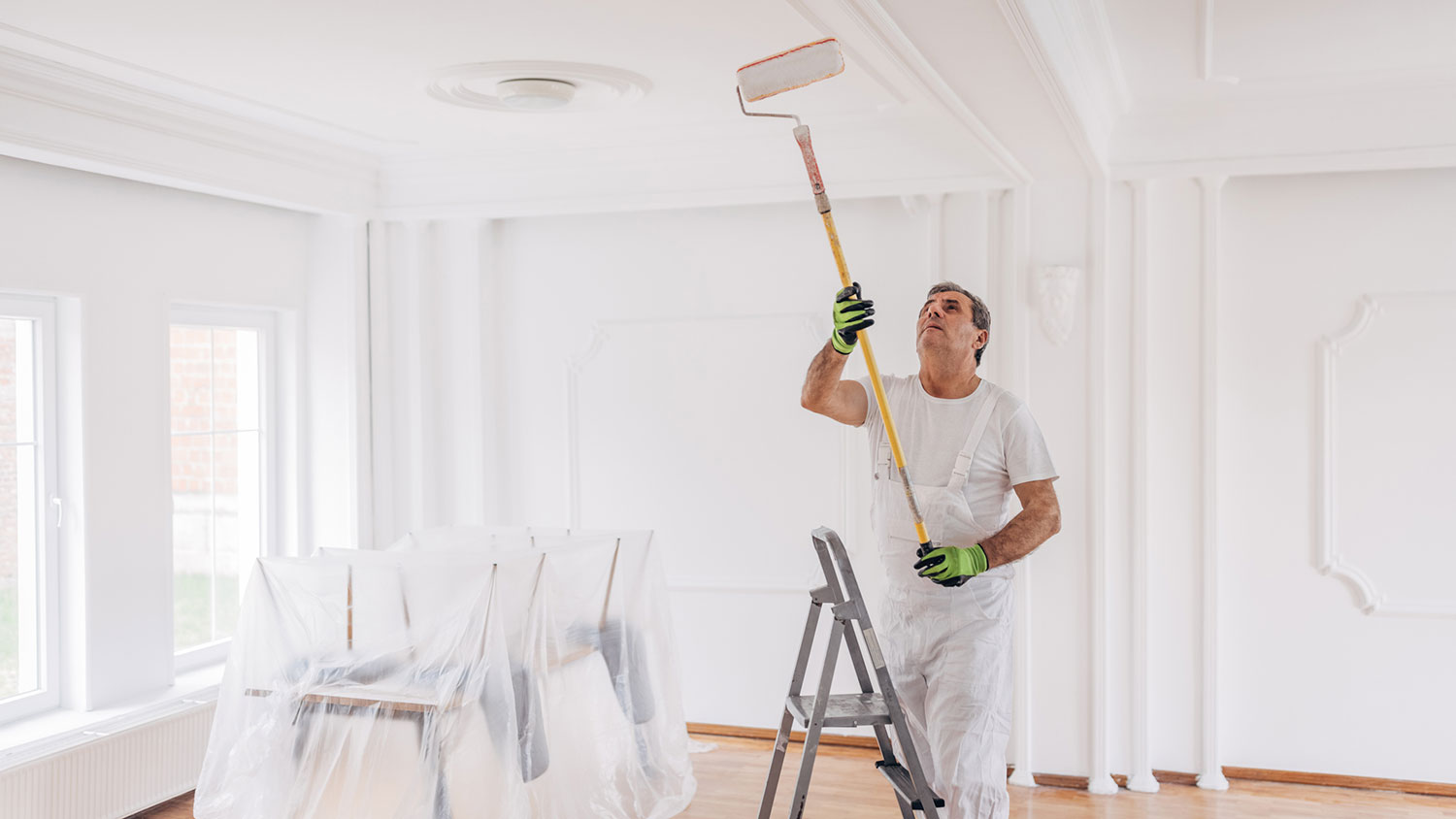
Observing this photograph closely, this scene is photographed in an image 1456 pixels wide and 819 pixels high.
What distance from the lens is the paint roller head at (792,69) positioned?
1999 mm

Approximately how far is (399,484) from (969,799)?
2.77 meters

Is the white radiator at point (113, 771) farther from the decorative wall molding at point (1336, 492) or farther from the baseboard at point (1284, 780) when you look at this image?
the decorative wall molding at point (1336, 492)

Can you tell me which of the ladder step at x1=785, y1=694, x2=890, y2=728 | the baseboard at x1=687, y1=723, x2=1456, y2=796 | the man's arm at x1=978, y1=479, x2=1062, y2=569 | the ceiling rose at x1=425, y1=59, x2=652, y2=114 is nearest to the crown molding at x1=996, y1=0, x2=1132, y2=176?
the man's arm at x1=978, y1=479, x2=1062, y2=569

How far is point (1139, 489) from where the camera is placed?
3623 mm

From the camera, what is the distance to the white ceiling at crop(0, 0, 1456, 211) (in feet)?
8.18

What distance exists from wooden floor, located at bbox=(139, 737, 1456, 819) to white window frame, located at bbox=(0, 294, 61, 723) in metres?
0.50

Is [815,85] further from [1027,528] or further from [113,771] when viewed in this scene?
[113,771]

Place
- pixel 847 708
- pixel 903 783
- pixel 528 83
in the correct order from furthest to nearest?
pixel 528 83 < pixel 847 708 < pixel 903 783

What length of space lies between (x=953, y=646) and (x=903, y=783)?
12.2 inches

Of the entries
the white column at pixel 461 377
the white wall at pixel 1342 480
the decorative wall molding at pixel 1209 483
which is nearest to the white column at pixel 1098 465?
the decorative wall molding at pixel 1209 483

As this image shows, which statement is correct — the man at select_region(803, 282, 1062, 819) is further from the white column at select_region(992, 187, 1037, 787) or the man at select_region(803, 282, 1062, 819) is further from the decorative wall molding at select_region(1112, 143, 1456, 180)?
the decorative wall molding at select_region(1112, 143, 1456, 180)

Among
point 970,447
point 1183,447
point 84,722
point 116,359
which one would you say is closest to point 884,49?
point 970,447

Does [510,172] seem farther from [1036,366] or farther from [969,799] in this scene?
[969,799]

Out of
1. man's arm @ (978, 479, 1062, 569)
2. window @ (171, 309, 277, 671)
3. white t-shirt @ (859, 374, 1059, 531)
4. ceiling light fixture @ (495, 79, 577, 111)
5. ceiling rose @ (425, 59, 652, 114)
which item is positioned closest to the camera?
man's arm @ (978, 479, 1062, 569)
